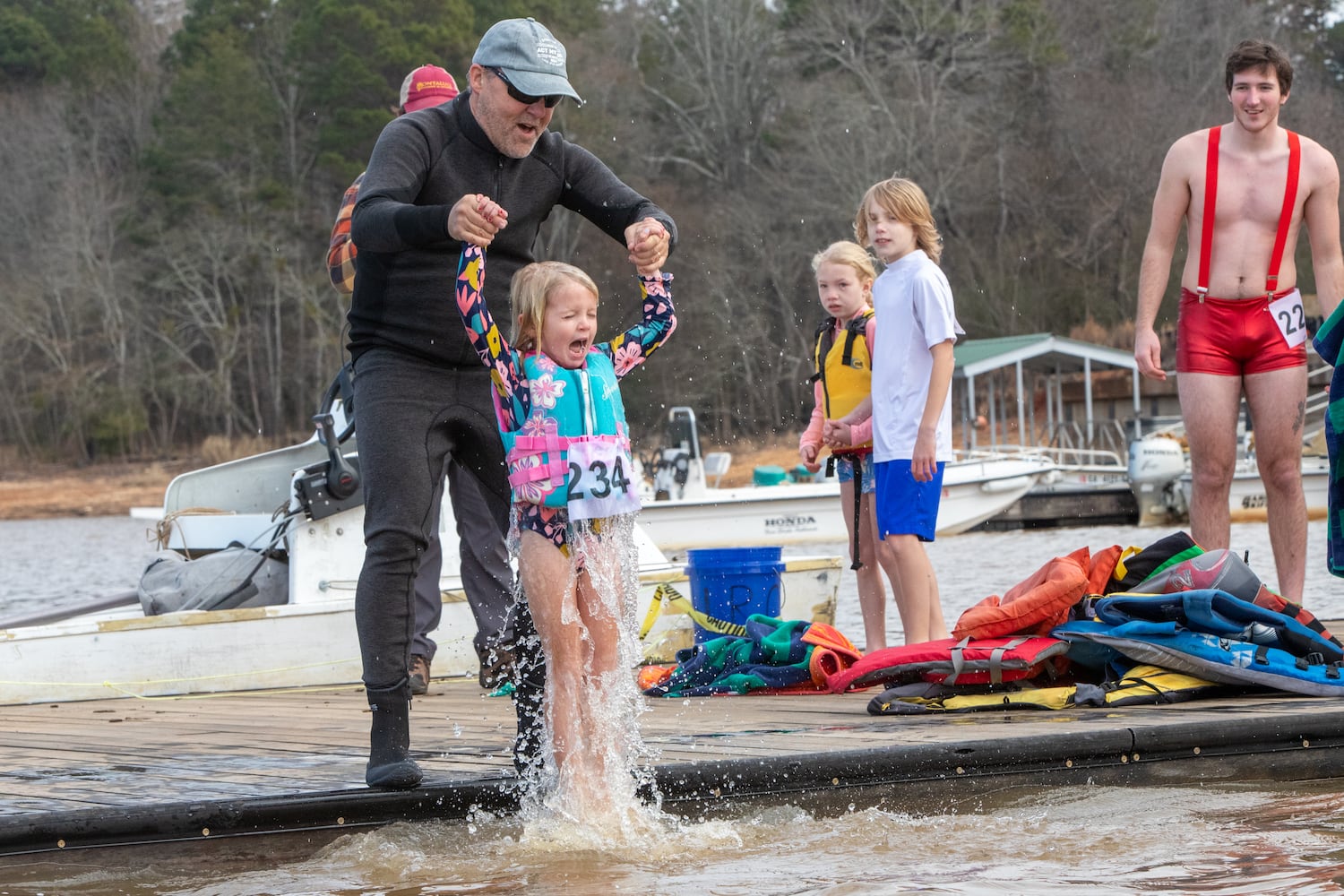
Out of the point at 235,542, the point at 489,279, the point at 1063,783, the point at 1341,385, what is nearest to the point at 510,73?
the point at 489,279

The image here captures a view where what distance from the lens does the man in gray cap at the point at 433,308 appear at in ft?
13.3

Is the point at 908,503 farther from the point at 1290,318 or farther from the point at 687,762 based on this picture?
the point at 687,762

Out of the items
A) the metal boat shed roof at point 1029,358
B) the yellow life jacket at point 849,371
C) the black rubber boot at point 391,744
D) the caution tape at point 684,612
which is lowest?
the black rubber boot at point 391,744

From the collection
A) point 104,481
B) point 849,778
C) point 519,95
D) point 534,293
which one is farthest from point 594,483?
point 104,481

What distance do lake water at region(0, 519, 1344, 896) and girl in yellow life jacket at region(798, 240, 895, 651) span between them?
7.42 feet

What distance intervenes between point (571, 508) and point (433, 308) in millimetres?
663

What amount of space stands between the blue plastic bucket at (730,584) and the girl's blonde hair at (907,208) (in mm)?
1585

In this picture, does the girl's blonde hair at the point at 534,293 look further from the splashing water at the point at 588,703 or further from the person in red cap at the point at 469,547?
the person in red cap at the point at 469,547

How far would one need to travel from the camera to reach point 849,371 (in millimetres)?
6879

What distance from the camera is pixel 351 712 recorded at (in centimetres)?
597

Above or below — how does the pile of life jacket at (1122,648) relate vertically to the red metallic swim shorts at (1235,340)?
below

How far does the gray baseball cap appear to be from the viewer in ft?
13.2

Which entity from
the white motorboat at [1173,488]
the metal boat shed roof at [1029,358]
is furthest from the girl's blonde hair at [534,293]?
the metal boat shed roof at [1029,358]

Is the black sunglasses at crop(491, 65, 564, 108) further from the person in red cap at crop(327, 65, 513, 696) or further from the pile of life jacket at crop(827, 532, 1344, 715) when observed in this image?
the pile of life jacket at crop(827, 532, 1344, 715)
